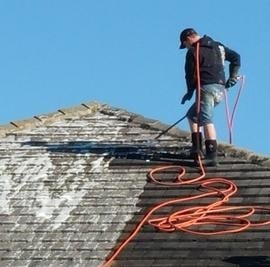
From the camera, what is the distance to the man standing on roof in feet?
42.5

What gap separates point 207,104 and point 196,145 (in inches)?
18.7

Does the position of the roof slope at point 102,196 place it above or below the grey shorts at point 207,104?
below

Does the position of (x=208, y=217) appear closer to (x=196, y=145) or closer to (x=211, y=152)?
(x=211, y=152)

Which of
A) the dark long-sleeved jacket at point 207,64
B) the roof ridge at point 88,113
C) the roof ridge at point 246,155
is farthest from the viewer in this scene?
the roof ridge at point 88,113

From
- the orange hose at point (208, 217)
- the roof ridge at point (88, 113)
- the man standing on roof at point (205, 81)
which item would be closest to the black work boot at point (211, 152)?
the man standing on roof at point (205, 81)

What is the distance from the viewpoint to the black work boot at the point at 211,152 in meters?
12.8

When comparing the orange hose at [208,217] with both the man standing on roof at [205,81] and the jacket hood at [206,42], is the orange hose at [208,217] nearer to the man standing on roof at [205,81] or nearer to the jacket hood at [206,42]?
the man standing on roof at [205,81]

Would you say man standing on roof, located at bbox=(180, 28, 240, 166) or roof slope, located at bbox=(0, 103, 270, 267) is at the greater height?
man standing on roof, located at bbox=(180, 28, 240, 166)

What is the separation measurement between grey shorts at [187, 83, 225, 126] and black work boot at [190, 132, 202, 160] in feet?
0.46

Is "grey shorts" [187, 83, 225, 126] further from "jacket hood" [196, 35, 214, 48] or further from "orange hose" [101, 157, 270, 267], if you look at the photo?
"orange hose" [101, 157, 270, 267]

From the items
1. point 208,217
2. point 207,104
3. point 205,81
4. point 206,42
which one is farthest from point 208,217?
point 206,42

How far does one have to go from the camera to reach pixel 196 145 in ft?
42.6

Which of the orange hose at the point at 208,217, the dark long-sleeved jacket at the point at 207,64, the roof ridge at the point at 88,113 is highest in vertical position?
the dark long-sleeved jacket at the point at 207,64

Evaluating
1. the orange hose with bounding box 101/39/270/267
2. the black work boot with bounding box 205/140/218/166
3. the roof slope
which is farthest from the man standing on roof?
the orange hose with bounding box 101/39/270/267
